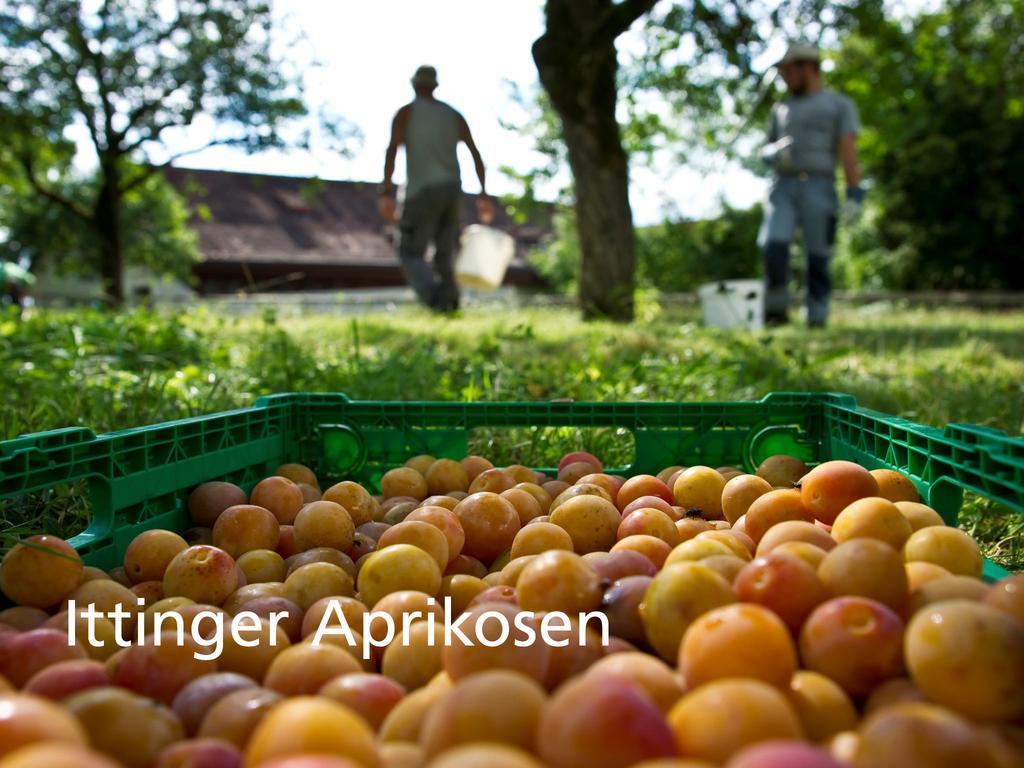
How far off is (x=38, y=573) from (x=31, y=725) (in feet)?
2.48

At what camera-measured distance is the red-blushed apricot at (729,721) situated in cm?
91

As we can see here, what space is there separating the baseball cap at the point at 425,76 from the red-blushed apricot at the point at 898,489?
6.45 m

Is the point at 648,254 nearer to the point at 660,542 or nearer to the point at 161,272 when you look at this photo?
the point at 161,272

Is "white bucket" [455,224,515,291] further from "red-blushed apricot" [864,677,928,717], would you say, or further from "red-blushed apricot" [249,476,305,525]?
"red-blushed apricot" [864,677,928,717]

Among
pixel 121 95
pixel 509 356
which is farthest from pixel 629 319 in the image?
pixel 121 95

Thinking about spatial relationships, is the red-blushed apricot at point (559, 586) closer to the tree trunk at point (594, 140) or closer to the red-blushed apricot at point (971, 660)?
the red-blushed apricot at point (971, 660)

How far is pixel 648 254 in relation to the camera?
87.6ft

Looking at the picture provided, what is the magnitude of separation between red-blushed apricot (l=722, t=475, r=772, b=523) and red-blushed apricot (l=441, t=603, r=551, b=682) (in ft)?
2.77

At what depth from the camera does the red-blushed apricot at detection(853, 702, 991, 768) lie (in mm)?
872

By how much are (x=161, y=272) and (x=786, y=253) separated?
824 inches

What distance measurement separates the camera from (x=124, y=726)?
1.06 metres

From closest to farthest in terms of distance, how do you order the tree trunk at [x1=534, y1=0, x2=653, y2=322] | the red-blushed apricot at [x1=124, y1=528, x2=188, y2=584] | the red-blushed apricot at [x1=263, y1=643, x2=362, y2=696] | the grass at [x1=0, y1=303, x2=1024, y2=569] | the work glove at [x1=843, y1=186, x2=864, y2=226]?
the red-blushed apricot at [x1=263, y1=643, x2=362, y2=696] < the red-blushed apricot at [x1=124, y1=528, x2=188, y2=584] < the grass at [x1=0, y1=303, x2=1024, y2=569] < the tree trunk at [x1=534, y1=0, x2=653, y2=322] < the work glove at [x1=843, y1=186, x2=864, y2=226]

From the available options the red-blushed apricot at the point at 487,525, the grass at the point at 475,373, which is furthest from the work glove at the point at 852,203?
the red-blushed apricot at the point at 487,525

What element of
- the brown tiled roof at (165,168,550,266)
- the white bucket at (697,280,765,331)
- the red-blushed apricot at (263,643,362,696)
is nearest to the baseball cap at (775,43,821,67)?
the white bucket at (697,280,765,331)
